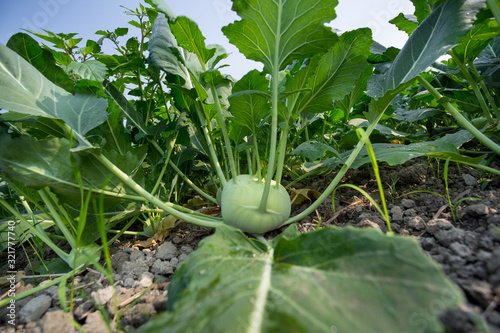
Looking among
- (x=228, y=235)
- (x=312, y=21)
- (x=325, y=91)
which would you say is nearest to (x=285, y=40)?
(x=312, y=21)

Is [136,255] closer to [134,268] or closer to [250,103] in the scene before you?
[134,268]

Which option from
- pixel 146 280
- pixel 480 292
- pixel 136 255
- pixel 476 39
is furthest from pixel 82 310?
pixel 476 39

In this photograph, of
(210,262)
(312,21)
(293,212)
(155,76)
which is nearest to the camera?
(210,262)

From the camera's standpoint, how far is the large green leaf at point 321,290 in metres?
0.34

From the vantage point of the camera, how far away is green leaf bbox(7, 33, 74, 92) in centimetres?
96

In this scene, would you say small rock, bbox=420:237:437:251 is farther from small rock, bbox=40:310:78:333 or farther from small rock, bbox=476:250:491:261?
small rock, bbox=40:310:78:333

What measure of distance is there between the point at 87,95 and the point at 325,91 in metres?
0.86

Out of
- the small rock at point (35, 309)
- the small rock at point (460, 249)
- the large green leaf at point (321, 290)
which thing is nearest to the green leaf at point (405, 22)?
the small rock at point (460, 249)

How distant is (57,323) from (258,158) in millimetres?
744

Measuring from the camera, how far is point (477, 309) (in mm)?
379

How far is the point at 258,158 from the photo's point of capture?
3.46ft

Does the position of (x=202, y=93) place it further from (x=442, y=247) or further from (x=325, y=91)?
(x=442, y=247)

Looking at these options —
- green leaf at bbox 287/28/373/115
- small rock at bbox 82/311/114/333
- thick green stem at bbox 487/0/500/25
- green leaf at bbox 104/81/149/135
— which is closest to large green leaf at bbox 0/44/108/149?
green leaf at bbox 104/81/149/135

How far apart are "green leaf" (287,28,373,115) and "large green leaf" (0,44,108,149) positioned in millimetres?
709
